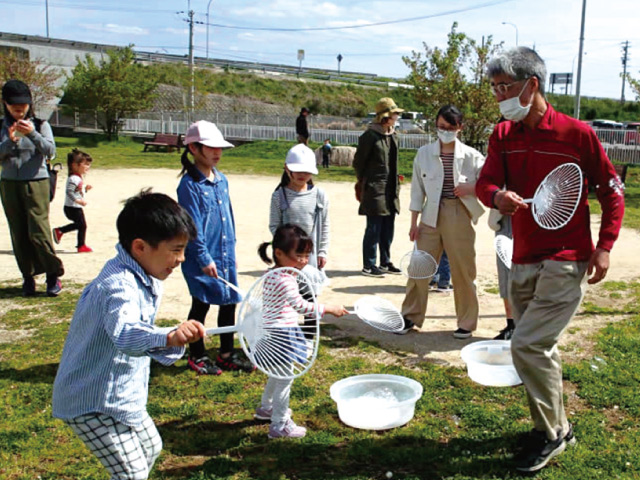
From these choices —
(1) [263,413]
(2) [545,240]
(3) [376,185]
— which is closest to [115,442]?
(1) [263,413]

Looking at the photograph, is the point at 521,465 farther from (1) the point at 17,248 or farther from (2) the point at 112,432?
(1) the point at 17,248

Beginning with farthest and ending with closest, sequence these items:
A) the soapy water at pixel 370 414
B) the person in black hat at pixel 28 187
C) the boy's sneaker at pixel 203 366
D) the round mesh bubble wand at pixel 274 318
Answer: the person in black hat at pixel 28 187
the boy's sneaker at pixel 203 366
the soapy water at pixel 370 414
the round mesh bubble wand at pixel 274 318

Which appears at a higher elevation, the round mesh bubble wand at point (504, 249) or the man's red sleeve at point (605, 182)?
the man's red sleeve at point (605, 182)

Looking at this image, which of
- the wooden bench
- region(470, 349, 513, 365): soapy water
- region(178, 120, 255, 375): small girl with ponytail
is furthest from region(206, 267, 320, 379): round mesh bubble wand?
the wooden bench

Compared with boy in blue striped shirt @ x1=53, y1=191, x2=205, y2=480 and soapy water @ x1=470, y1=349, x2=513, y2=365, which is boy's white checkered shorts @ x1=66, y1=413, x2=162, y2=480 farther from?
soapy water @ x1=470, y1=349, x2=513, y2=365

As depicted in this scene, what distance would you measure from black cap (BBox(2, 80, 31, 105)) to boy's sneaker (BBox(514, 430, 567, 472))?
5.47 m

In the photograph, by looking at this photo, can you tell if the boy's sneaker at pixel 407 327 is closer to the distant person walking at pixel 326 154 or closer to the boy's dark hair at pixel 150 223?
the boy's dark hair at pixel 150 223

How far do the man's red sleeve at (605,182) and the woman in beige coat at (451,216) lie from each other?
2.15m

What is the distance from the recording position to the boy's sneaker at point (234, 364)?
17.3ft

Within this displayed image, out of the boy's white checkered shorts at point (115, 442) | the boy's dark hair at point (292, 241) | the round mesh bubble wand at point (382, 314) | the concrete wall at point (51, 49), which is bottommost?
the round mesh bubble wand at point (382, 314)

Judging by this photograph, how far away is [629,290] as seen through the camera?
25.7ft

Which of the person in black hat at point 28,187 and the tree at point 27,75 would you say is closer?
the person in black hat at point 28,187

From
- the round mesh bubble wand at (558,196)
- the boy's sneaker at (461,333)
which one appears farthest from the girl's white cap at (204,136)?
the boy's sneaker at (461,333)

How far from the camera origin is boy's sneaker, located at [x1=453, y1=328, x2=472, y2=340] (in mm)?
6113
